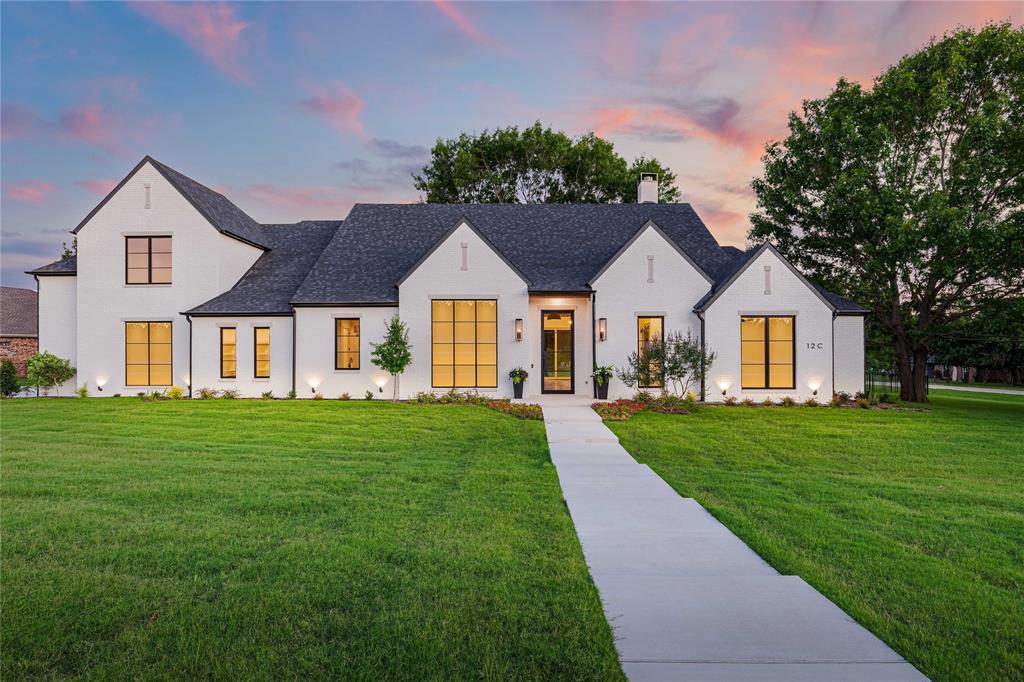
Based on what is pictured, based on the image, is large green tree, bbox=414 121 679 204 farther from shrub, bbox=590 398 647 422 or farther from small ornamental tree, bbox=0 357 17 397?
small ornamental tree, bbox=0 357 17 397

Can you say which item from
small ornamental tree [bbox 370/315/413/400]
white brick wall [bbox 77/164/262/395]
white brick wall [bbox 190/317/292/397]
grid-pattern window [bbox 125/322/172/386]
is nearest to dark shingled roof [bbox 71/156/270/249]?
white brick wall [bbox 77/164/262/395]

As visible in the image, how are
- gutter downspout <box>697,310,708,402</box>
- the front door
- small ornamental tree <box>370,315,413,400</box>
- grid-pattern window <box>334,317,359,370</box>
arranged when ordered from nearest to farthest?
small ornamental tree <box>370,315,413,400</box> < gutter downspout <box>697,310,708,402</box> < grid-pattern window <box>334,317,359,370</box> < the front door

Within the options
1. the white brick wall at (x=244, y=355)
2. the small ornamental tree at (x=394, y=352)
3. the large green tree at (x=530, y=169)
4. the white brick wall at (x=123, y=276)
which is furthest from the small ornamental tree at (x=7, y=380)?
the large green tree at (x=530, y=169)

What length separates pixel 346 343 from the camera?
57.5ft

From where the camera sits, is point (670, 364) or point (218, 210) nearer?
point (670, 364)

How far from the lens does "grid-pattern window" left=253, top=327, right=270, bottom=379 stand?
1775 centimetres

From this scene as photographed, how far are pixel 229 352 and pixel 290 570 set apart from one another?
633 inches

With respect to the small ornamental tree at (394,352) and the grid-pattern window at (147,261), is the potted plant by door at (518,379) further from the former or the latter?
the grid-pattern window at (147,261)

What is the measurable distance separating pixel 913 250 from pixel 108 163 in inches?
1166

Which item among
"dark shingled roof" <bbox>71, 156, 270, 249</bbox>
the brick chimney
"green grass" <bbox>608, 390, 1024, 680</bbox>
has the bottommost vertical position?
"green grass" <bbox>608, 390, 1024, 680</bbox>

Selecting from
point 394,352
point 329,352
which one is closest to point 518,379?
point 394,352

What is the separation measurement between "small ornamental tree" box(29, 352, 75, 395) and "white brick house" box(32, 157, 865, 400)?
481 millimetres

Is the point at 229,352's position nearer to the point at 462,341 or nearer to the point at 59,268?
the point at 59,268

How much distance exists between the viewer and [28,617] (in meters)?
3.43
